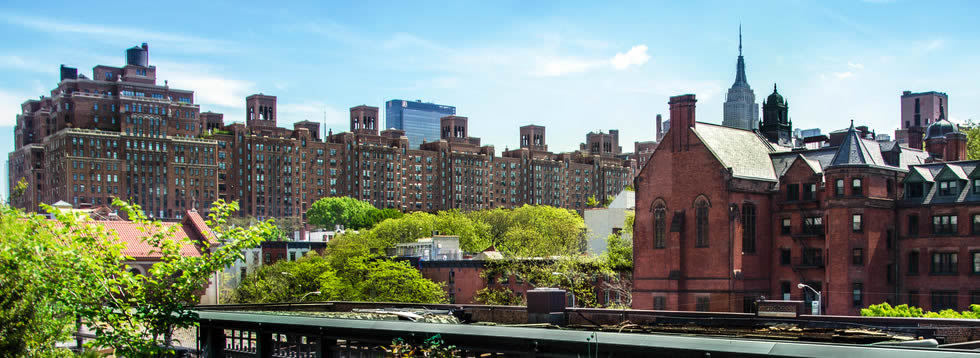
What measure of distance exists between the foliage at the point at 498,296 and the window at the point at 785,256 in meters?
31.0

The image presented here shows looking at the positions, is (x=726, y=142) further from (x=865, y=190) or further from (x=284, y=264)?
(x=284, y=264)

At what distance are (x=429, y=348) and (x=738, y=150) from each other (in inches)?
2548

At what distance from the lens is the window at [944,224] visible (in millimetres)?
71438

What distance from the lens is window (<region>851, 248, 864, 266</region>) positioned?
239 feet

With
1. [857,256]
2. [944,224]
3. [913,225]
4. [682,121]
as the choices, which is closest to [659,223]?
[682,121]

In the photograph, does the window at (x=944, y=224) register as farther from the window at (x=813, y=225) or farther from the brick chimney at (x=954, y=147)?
the brick chimney at (x=954, y=147)

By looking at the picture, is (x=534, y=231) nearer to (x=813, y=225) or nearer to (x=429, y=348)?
(x=813, y=225)


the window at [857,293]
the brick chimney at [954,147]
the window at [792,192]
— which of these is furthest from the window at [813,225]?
the brick chimney at [954,147]

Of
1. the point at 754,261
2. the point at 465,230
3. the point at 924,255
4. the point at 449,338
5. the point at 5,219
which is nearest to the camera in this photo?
the point at 449,338

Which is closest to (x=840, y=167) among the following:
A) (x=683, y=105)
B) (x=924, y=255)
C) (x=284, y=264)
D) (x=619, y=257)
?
(x=924, y=255)

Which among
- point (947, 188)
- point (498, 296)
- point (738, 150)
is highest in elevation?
point (738, 150)

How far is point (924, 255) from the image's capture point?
72.8 meters

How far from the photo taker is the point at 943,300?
7106 cm

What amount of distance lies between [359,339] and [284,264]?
10636cm
